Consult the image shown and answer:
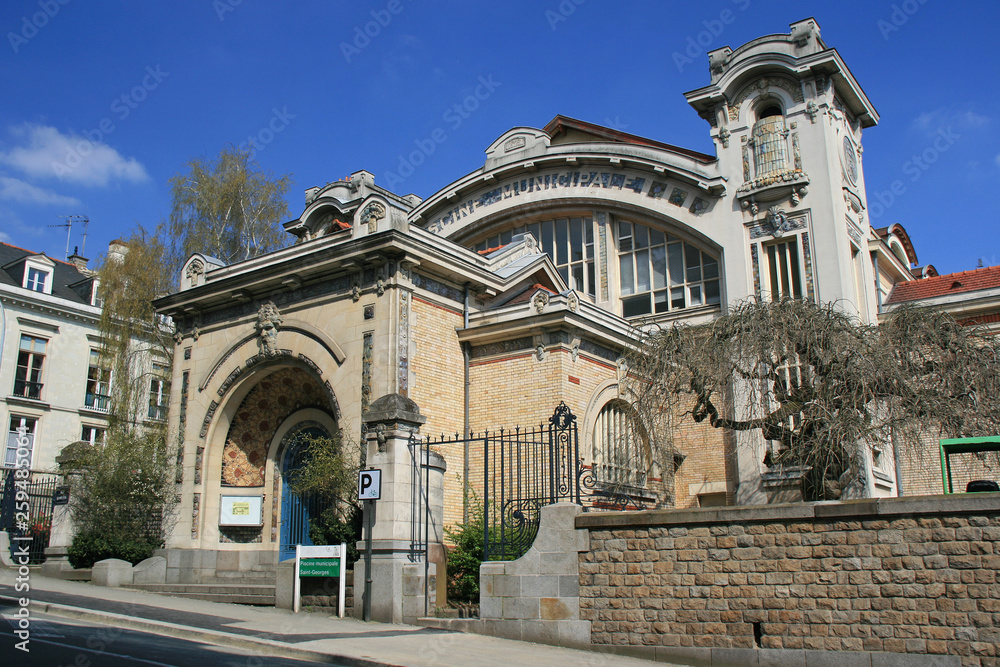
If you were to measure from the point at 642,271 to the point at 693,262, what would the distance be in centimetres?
162

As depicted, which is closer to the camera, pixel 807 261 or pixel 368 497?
pixel 368 497

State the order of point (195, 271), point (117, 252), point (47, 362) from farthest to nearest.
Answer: point (47, 362) < point (117, 252) < point (195, 271)

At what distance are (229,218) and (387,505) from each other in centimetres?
2014

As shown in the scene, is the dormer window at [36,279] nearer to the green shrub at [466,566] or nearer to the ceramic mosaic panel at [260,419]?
the ceramic mosaic panel at [260,419]

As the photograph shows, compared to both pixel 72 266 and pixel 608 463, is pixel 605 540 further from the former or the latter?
pixel 72 266

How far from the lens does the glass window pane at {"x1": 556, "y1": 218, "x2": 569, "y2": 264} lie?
90.7 feet

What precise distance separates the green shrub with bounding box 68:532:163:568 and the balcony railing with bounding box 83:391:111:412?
60.7 feet

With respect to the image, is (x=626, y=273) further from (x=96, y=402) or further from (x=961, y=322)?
(x=96, y=402)

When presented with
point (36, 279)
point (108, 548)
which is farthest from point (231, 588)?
point (36, 279)

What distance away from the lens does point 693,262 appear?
2539 centimetres

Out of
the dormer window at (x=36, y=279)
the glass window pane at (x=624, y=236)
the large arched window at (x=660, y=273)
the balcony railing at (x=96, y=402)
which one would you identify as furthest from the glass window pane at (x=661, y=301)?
the dormer window at (x=36, y=279)

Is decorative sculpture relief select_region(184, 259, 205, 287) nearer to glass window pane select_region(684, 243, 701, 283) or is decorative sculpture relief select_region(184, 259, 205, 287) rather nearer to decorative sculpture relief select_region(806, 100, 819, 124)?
glass window pane select_region(684, 243, 701, 283)

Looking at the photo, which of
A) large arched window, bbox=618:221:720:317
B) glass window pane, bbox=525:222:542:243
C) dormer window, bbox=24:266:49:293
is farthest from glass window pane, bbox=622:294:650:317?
dormer window, bbox=24:266:49:293

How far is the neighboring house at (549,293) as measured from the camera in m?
18.8
